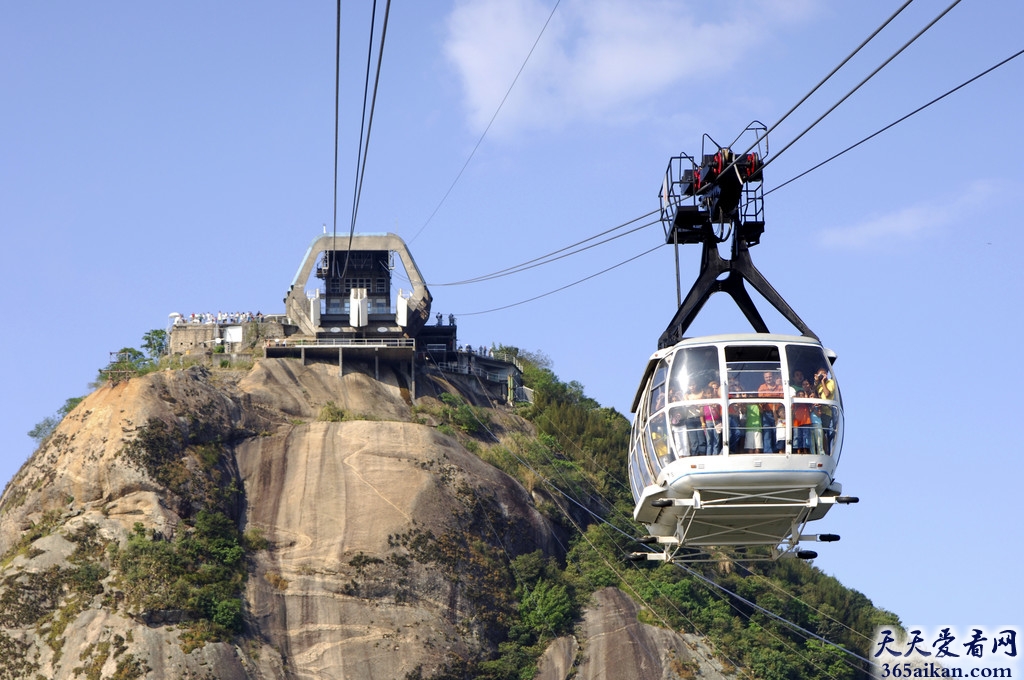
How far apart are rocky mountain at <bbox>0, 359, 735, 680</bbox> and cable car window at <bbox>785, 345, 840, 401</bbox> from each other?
147 feet

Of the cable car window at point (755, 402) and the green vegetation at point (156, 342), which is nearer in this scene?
the cable car window at point (755, 402)

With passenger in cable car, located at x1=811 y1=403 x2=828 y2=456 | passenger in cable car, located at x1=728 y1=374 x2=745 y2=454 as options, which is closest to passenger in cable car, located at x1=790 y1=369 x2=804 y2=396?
passenger in cable car, located at x1=811 y1=403 x2=828 y2=456

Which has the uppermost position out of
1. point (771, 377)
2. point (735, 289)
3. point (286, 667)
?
point (735, 289)

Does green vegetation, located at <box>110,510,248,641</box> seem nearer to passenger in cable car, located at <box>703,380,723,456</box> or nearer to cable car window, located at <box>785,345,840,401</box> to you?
passenger in cable car, located at <box>703,380,723,456</box>

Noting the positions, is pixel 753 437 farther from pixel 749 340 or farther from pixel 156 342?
pixel 156 342

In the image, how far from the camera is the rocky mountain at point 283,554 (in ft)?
248

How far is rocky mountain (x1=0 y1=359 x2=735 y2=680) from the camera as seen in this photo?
75500 mm

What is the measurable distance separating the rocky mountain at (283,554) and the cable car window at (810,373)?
44.7 m

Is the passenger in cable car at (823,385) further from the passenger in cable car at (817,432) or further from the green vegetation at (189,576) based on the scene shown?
the green vegetation at (189,576)

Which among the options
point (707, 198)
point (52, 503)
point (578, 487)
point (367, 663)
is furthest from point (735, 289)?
point (578, 487)

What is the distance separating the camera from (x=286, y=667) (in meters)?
78.0

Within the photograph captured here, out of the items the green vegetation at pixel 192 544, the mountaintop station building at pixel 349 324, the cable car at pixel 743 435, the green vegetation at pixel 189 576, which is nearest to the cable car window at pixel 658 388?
the cable car at pixel 743 435

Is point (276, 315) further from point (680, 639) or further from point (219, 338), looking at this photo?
point (680, 639)

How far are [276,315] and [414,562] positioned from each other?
22.3 m
